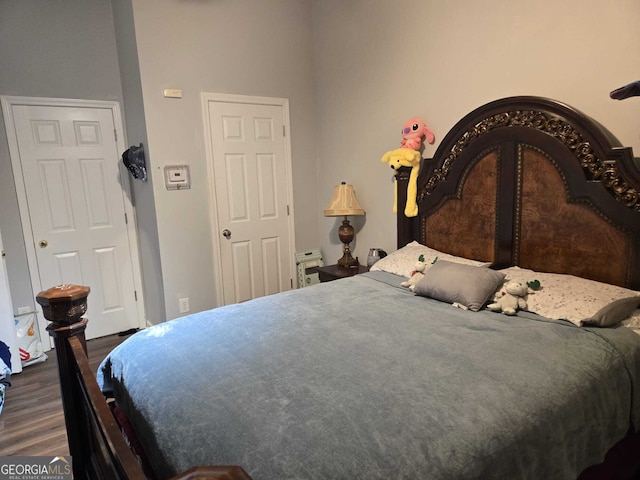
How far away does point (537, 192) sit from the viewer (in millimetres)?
2193

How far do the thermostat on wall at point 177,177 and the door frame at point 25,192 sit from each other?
82cm

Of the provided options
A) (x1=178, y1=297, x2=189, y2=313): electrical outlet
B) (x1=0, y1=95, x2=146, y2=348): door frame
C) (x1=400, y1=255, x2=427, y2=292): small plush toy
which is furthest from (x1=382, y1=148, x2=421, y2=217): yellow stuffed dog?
(x1=0, y1=95, x2=146, y2=348): door frame

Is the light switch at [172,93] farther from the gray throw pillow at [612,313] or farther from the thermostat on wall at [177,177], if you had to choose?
the gray throw pillow at [612,313]

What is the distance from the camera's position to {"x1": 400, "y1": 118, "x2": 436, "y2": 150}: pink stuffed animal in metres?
2.85

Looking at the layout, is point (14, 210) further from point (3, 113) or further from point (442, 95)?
point (442, 95)

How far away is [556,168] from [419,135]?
1.01 metres

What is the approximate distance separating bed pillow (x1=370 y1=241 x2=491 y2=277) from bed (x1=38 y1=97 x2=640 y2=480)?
3 centimetres

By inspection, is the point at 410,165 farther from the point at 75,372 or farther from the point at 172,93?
the point at 75,372

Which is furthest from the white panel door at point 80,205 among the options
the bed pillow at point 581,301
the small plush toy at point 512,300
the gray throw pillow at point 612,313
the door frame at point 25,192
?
the gray throw pillow at point 612,313

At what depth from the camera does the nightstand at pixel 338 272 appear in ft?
10.5

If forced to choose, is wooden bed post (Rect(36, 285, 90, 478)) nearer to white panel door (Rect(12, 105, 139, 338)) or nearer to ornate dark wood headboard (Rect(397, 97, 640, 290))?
ornate dark wood headboard (Rect(397, 97, 640, 290))

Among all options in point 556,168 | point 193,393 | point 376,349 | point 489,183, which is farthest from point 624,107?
point 193,393

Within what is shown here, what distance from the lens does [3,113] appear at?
318cm

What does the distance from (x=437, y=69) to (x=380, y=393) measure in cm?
232
